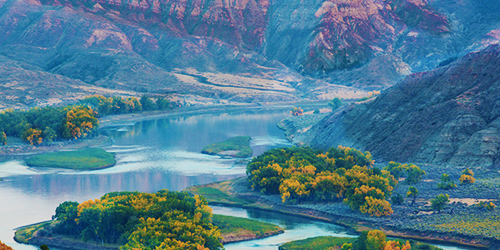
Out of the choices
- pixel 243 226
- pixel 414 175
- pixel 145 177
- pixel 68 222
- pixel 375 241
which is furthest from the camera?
pixel 145 177

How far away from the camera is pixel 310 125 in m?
170

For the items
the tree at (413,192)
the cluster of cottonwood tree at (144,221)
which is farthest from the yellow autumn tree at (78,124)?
the tree at (413,192)

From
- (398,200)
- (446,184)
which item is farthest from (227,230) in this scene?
Answer: (446,184)

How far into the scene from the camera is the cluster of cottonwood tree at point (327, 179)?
284ft

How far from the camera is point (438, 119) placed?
373 ft

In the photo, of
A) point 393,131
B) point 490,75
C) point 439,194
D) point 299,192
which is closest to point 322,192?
point 299,192

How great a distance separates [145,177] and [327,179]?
37.0 metres

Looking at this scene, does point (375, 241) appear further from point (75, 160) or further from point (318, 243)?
point (75, 160)

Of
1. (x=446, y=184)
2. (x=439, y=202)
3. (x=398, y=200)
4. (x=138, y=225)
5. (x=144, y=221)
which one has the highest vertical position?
(x=446, y=184)

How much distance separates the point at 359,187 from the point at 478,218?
16728mm

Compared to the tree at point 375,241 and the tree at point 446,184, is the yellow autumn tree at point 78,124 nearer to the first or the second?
the tree at point 446,184

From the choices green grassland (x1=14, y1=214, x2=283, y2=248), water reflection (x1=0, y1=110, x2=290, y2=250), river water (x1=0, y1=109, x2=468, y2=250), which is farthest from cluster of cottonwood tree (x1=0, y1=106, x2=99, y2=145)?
green grassland (x1=14, y1=214, x2=283, y2=248)

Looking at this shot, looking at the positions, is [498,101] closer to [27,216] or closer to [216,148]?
[216,148]

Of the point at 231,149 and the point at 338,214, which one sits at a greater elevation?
the point at 231,149
